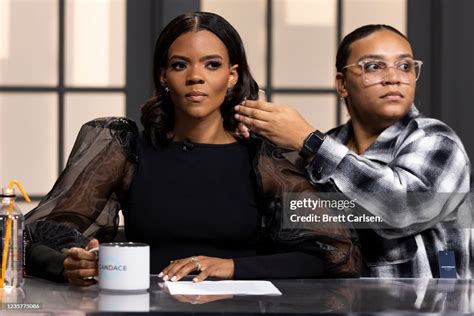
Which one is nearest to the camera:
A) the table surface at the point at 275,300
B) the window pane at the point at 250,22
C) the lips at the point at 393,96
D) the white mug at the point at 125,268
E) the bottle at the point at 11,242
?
the table surface at the point at 275,300

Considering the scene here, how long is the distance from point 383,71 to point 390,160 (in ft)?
0.71

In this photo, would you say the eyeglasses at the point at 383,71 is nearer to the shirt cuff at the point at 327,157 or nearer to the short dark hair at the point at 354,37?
the short dark hair at the point at 354,37

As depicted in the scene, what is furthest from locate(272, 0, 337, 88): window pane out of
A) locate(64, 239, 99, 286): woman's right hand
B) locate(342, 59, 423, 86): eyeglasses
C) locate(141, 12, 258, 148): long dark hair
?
locate(64, 239, 99, 286): woman's right hand

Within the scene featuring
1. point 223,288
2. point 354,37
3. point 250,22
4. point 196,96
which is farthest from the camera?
point 250,22

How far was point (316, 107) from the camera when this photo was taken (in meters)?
2.52

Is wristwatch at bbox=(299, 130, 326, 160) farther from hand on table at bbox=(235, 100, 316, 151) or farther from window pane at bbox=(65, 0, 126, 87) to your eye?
window pane at bbox=(65, 0, 126, 87)

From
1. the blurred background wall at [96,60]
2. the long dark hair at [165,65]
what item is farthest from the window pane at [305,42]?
the long dark hair at [165,65]

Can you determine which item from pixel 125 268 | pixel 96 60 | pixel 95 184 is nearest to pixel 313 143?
pixel 95 184

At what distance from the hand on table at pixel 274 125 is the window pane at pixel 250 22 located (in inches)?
19.3

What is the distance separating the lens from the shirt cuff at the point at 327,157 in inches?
77.2

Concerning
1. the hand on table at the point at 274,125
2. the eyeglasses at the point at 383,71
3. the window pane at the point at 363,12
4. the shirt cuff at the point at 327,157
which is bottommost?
the shirt cuff at the point at 327,157

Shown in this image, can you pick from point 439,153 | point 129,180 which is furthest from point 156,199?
point 439,153

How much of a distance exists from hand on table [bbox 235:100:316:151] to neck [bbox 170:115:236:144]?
0.04 meters

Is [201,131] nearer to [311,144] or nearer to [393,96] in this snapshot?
[311,144]
